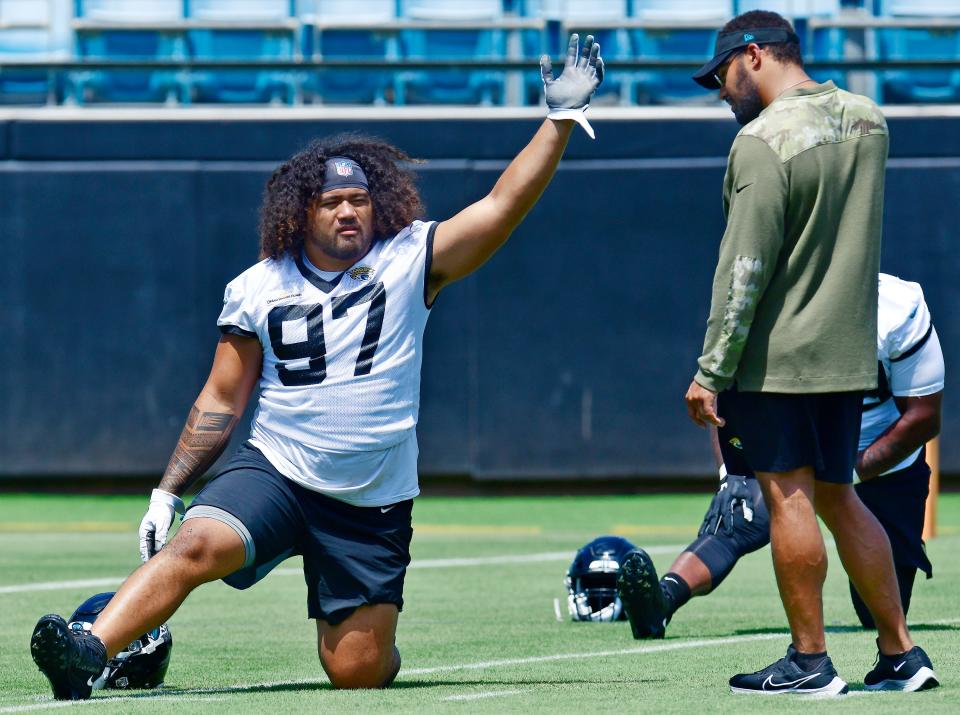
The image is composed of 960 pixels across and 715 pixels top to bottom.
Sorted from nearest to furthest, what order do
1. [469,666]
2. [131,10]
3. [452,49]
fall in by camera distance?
[469,666], [452,49], [131,10]

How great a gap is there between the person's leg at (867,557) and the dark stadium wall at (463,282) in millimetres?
10152

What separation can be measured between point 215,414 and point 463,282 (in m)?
9.68

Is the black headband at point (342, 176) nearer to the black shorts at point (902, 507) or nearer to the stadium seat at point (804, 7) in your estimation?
the black shorts at point (902, 507)

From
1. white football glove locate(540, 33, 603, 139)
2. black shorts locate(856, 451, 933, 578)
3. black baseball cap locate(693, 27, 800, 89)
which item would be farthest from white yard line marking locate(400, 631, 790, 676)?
black baseball cap locate(693, 27, 800, 89)

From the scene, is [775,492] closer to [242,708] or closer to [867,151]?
[867,151]

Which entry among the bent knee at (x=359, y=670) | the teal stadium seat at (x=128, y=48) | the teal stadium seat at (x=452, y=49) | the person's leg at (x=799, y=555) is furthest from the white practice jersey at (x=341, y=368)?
the teal stadium seat at (x=128, y=48)

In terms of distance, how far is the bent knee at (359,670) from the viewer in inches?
213

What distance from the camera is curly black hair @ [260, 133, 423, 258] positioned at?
5.62 meters

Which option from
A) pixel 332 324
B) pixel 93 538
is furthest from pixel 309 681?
pixel 93 538

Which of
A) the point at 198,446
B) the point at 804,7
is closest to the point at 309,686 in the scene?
the point at 198,446

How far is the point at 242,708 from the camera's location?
487 centimetres

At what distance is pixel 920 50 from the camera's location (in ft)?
51.0

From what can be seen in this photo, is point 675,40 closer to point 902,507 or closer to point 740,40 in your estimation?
point 902,507

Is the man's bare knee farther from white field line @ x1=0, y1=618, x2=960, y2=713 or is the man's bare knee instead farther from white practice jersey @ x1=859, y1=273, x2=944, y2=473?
white practice jersey @ x1=859, y1=273, x2=944, y2=473
